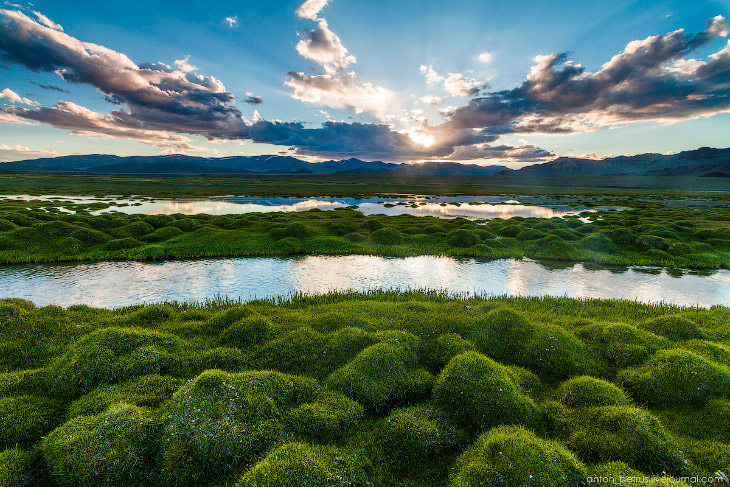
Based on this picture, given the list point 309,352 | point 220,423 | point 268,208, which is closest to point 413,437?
point 220,423

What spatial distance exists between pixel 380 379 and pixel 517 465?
17.6 ft

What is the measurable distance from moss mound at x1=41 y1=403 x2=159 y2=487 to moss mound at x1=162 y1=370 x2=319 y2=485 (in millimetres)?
528

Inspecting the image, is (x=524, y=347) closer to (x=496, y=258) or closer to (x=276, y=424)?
(x=276, y=424)

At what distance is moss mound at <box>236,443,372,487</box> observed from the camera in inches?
299

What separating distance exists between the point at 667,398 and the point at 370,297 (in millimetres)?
16043

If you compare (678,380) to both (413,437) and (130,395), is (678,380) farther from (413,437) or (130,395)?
(130,395)

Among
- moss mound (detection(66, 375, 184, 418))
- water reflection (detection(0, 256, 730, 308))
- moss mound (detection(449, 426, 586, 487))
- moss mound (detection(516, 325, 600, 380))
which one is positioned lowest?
water reflection (detection(0, 256, 730, 308))

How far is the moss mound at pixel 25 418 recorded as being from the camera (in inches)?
369

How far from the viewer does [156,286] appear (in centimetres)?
2589

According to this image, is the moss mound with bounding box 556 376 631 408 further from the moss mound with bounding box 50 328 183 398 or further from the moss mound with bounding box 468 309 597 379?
the moss mound with bounding box 50 328 183 398

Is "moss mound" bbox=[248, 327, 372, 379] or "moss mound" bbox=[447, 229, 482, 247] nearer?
"moss mound" bbox=[248, 327, 372, 379]

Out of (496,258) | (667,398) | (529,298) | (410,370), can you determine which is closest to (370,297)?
(410,370)

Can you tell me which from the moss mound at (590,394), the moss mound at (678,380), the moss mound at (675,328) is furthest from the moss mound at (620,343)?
the moss mound at (590,394)

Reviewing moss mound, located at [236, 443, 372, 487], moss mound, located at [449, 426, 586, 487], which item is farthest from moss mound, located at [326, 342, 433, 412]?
moss mound, located at [449, 426, 586, 487]
